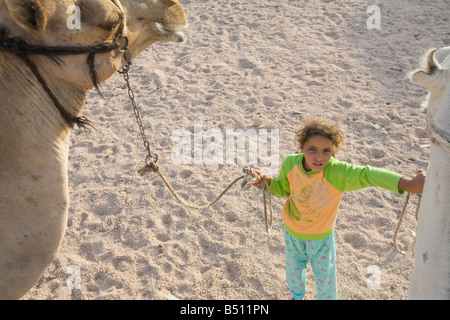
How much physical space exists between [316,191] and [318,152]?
276mm

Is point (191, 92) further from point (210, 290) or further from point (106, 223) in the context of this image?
point (210, 290)

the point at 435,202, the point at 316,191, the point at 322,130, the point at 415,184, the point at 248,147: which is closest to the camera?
the point at 435,202

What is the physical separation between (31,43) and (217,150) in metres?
3.54

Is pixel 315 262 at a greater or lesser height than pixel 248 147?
greater

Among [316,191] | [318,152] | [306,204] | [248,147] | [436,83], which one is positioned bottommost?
[248,147]

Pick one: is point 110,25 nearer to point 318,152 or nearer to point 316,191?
point 318,152

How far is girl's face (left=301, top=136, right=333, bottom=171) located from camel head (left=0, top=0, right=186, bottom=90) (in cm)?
111

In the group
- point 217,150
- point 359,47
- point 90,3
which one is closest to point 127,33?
point 90,3

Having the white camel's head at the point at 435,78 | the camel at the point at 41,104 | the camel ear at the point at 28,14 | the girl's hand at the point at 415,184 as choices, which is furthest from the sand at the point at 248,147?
the camel ear at the point at 28,14

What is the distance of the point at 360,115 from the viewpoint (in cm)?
573

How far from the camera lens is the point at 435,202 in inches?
50.8

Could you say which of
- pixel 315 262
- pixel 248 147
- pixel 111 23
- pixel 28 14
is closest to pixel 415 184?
pixel 315 262

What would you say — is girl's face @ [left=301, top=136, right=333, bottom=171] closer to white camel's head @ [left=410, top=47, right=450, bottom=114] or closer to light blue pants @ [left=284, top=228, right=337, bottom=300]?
light blue pants @ [left=284, top=228, right=337, bottom=300]

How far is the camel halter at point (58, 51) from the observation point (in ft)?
6.15
